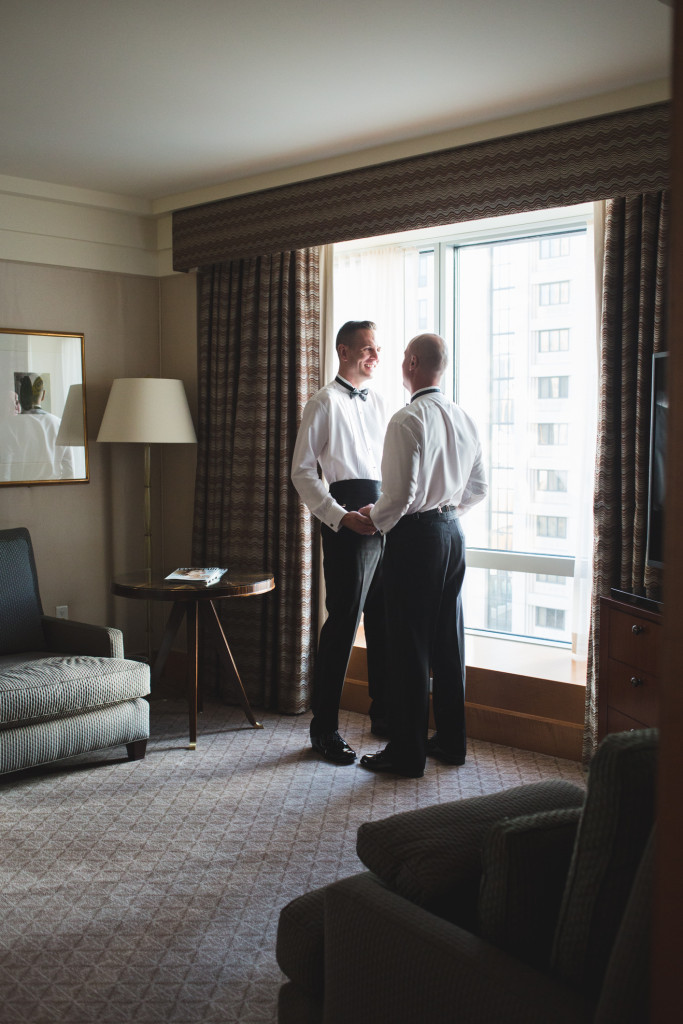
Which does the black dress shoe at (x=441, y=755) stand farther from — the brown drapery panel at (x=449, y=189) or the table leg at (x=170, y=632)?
the brown drapery panel at (x=449, y=189)

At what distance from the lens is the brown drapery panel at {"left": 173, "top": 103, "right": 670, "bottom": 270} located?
334 centimetres

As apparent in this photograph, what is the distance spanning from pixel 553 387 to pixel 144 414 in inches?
81.2

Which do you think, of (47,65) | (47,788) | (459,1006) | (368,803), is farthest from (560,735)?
(47,65)

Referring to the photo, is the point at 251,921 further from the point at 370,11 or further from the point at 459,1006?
the point at 370,11

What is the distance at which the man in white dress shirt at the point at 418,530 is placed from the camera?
11.3 feet

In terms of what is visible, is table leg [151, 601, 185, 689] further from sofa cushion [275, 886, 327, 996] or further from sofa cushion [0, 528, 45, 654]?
sofa cushion [275, 886, 327, 996]

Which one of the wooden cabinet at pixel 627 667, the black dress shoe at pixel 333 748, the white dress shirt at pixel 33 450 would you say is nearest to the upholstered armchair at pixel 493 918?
the wooden cabinet at pixel 627 667

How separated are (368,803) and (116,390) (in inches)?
99.4

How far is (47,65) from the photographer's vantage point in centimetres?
314

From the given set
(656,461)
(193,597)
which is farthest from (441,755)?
(656,461)

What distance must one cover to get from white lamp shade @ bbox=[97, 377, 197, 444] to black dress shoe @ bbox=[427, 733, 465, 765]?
2008 millimetres

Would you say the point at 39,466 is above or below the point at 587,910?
above

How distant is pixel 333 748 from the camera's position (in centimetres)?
382

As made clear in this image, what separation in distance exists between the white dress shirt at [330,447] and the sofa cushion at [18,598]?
1342 mm
